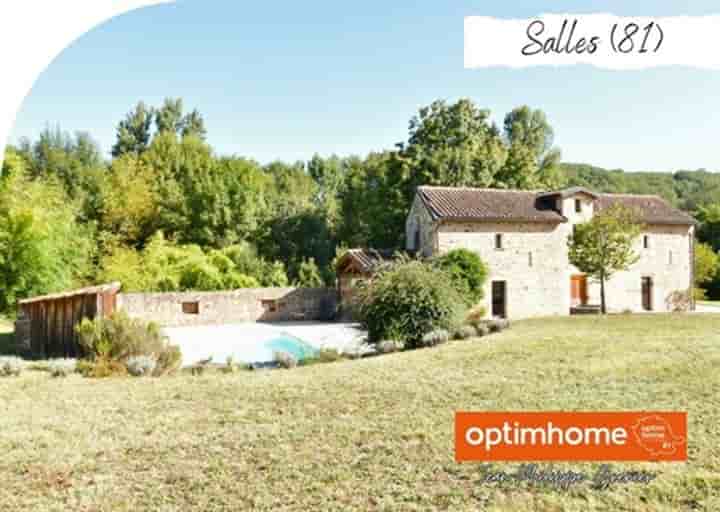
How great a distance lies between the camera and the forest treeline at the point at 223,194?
8273mm

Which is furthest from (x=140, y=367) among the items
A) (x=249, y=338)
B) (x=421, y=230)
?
(x=421, y=230)

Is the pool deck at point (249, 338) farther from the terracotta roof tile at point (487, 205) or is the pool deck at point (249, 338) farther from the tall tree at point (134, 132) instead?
the tall tree at point (134, 132)

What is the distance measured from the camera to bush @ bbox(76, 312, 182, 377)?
20.2 feet

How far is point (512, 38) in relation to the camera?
3924 millimetres

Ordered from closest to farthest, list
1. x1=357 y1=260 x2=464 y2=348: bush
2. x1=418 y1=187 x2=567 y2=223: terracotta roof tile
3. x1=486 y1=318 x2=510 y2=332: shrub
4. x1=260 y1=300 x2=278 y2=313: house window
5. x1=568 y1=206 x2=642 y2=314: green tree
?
x1=357 y1=260 x2=464 y2=348: bush
x1=486 y1=318 x2=510 y2=332: shrub
x1=568 y1=206 x2=642 y2=314: green tree
x1=418 y1=187 x2=567 y2=223: terracotta roof tile
x1=260 y1=300 x2=278 y2=313: house window

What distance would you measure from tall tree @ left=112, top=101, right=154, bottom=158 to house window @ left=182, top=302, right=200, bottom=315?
4.73 m

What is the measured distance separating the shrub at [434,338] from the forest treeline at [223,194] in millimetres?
3512

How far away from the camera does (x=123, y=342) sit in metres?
6.23

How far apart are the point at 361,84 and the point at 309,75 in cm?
62

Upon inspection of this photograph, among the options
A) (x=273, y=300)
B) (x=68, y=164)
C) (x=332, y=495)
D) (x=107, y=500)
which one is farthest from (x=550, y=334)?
(x=68, y=164)

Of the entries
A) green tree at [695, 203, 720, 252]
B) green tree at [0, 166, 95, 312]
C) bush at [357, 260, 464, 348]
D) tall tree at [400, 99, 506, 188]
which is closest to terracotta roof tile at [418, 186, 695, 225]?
green tree at [695, 203, 720, 252]

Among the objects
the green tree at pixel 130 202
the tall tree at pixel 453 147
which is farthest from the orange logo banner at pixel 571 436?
the tall tree at pixel 453 147

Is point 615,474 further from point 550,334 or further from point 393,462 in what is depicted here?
point 550,334

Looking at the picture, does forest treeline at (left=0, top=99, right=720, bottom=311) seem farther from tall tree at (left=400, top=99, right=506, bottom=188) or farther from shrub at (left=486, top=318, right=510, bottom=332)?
shrub at (left=486, top=318, right=510, bottom=332)
